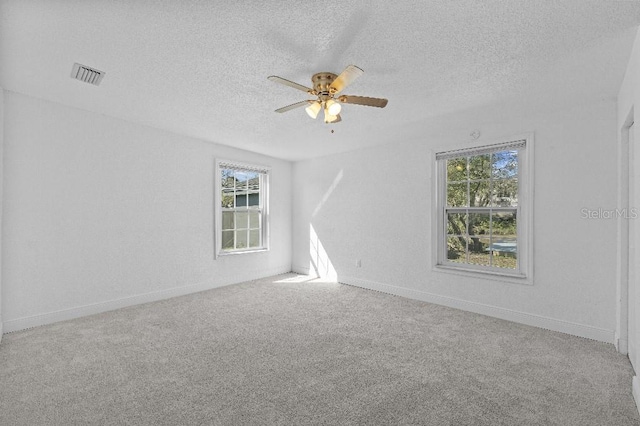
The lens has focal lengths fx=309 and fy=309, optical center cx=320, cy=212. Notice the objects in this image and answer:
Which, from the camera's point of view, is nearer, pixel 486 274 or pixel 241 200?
pixel 486 274

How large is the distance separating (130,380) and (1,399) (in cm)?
69

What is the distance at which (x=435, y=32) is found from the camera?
6.37 ft

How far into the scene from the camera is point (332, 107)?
2.44m

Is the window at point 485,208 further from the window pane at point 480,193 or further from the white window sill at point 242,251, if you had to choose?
the white window sill at point 242,251

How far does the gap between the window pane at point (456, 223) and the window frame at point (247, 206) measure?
3.10 m

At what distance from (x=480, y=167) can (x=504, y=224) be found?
741 millimetres

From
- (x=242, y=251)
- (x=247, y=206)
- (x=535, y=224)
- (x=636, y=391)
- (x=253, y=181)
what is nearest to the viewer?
(x=636, y=391)

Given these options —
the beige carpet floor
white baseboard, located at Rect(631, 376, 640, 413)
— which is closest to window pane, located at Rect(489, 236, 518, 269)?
the beige carpet floor

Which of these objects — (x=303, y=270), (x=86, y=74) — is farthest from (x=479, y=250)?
(x=86, y=74)

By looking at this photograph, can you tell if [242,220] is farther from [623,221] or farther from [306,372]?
[623,221]

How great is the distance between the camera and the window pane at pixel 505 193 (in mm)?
3523

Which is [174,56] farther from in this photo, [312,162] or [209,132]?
[312,162]

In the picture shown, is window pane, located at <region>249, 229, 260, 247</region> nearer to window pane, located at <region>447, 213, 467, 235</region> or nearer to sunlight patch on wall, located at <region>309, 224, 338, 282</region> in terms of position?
sunlight patch on wall, located at <region>309, 224, 338, 282</region>

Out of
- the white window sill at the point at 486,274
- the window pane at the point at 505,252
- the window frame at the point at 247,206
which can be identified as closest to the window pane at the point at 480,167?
the window pane at the point at 505,252
